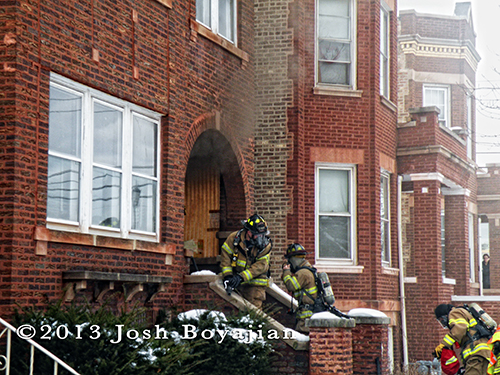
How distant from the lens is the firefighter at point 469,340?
9.91 meters

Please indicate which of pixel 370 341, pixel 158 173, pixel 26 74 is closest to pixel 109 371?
pixel 26 74

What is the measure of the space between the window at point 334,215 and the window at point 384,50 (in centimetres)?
258

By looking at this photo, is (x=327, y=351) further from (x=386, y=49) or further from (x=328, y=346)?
(x=386, y=49)

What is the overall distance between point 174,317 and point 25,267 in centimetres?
302

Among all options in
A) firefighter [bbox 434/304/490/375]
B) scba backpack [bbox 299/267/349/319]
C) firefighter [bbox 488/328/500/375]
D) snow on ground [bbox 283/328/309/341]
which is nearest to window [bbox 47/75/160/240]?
snow on ground [bbox 283/328/309/341]

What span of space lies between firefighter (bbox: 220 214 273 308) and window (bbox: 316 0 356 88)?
16.8ft

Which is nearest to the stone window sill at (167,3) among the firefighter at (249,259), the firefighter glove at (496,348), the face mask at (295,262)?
the firefighter at (249,259)

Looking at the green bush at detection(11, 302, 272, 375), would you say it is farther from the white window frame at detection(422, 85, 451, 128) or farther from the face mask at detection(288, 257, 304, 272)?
the white window frame at detection(422, 85, 451, 128)

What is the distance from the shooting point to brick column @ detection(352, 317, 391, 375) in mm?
11568

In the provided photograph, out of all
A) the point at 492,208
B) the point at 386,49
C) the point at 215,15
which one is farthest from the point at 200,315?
the point at 492,208

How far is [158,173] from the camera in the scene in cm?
1122

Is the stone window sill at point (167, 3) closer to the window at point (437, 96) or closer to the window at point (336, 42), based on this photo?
the window at point (336, 42)

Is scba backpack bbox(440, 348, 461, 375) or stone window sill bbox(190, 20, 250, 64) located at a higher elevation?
stone window sill bbox(190, 20, 250, 64)

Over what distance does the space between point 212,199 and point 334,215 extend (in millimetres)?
2535
